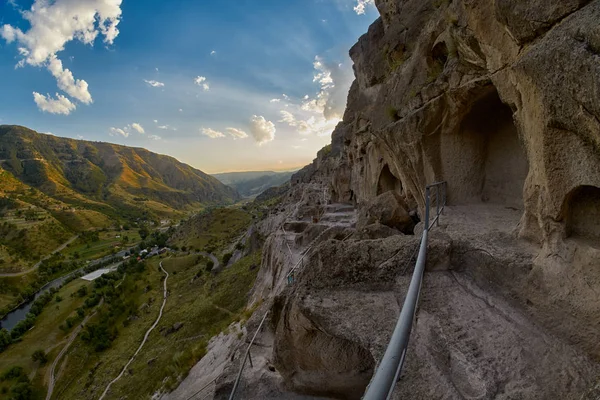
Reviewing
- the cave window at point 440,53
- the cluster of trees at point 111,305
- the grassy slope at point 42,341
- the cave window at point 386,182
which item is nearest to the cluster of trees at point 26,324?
the grassy slope at point 42,341

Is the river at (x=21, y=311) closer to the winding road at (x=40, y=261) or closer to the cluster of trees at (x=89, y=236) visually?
the winding road at (x=40, y=261)

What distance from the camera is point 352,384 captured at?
22.3 feet

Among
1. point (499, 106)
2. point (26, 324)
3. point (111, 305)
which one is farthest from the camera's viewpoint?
point (26, 324)

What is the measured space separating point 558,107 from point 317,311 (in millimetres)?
5995

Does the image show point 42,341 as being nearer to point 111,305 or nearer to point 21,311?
point 111,305

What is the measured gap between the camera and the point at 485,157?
12.7 m

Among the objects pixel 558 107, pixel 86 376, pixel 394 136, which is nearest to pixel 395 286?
pixel 558 107

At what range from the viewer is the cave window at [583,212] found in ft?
17.0

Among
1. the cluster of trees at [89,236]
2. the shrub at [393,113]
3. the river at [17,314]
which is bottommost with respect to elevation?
the river at [17,314]

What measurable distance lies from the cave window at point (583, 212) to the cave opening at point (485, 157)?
20.1 ft

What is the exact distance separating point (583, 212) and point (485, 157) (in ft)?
26.9

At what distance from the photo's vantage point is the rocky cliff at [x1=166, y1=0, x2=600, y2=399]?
14.6 ft

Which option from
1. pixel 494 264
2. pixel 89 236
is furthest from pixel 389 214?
pixel 89 236

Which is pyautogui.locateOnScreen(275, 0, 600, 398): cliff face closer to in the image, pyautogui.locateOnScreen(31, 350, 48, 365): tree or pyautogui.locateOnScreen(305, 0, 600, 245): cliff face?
pyautogui.locateOnScreen(305, 0, 600, 245): cliff face
